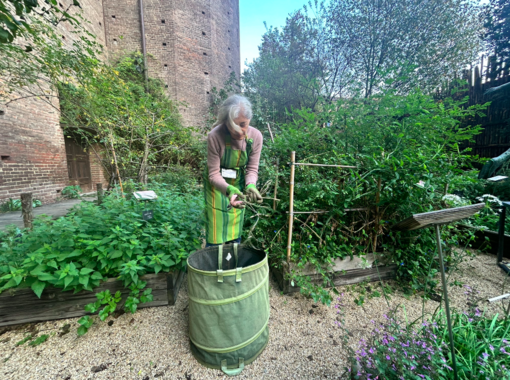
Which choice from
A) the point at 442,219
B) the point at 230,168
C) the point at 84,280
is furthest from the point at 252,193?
the point at 84,280

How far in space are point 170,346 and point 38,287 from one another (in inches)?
38.1

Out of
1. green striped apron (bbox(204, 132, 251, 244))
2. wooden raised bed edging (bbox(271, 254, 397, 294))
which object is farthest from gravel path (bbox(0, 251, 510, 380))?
green striped apron (bbox(204, 132, 251, 244))

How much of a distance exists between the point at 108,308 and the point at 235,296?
3.54 ft

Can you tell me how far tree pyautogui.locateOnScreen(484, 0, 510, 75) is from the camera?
5.33 meters

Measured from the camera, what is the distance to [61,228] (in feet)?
5.32

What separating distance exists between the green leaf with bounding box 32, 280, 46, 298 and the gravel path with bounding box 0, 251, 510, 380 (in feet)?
1.28

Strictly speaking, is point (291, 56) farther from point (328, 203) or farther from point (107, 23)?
point (328, 203)

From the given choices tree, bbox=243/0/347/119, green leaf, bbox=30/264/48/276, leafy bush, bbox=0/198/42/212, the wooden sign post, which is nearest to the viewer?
the wooden sign post

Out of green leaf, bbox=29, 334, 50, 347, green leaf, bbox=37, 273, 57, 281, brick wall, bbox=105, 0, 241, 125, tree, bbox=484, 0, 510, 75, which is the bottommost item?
green leaf, bbox=29, 334, 50, 347

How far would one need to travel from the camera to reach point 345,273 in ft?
6.00

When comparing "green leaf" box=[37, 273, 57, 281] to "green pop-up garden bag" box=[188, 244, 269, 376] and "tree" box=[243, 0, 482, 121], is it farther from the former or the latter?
"tree" box=[243, 0, 482, 121]

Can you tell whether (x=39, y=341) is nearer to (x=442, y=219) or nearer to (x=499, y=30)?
(x=442, y=219)

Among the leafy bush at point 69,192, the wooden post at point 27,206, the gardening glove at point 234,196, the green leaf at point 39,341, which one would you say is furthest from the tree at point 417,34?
the leafy bush at point 69,192

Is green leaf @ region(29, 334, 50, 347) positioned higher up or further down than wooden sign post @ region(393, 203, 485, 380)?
further down
